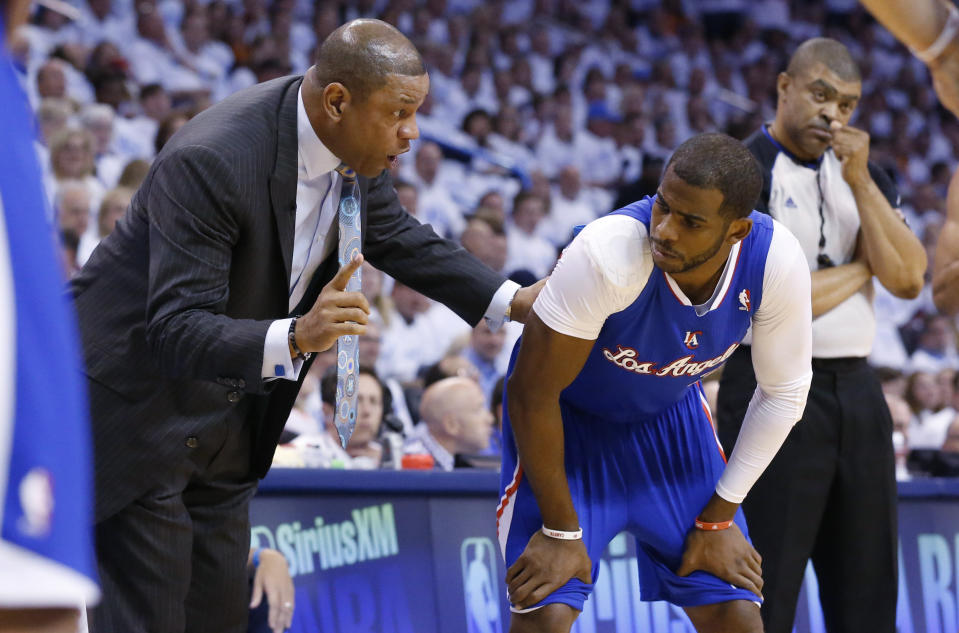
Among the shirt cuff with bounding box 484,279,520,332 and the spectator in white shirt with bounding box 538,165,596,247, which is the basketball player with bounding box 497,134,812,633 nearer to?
the shirt cuff with bounding box 484,279,520,332

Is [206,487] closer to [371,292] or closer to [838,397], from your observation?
[838,397]

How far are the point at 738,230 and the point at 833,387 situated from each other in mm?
1207

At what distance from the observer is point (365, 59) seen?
2.88 meters

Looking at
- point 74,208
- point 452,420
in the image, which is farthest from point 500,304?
point 74,208

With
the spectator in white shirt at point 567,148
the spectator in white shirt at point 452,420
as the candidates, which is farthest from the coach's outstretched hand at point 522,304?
the spectator in white shirt at point 567,148

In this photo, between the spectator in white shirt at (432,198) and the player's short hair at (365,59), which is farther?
the spectator in white shirt at (432,198)

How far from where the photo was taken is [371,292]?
7512mm

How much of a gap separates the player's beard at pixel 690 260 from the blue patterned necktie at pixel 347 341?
75 centimetres

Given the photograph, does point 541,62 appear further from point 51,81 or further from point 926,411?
point 51,81

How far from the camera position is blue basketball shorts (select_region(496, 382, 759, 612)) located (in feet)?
10.4

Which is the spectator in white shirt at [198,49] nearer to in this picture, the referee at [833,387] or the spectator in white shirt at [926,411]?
the spectator in white shirt at [926,411]

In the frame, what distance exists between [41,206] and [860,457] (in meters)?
3.17

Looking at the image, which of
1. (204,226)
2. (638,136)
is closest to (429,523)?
(204,226)

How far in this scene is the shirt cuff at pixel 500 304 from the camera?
3.30 metres
